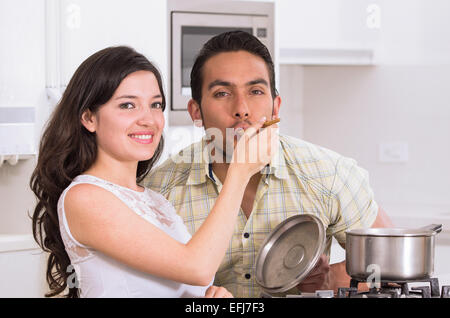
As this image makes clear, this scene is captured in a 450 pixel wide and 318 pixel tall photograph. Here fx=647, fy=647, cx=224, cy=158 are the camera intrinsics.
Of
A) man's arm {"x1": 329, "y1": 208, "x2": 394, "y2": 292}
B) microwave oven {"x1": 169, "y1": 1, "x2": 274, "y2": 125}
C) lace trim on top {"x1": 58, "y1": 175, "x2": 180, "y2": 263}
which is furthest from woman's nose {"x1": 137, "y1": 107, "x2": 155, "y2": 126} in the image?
microwave oven {"x1": 169, "y1": 1, "x2": 274, "y2": 125}

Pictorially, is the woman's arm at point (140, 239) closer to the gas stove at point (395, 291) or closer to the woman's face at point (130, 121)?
the woman's face at point (130, 121)

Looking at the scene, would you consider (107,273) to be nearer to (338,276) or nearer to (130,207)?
(130,207)

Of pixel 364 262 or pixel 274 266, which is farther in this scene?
pixel 274 266

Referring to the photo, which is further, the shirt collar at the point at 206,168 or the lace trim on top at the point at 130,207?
the shirt collar at the point at 206,168

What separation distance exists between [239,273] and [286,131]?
207cm

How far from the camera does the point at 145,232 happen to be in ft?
3.72

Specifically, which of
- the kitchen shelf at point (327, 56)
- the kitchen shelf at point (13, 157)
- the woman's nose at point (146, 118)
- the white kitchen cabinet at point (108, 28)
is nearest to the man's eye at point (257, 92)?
the woman's nose at point (146, 118)

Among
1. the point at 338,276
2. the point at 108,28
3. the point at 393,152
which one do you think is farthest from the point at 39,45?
the point at 393,152

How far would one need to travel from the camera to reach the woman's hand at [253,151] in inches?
48.8

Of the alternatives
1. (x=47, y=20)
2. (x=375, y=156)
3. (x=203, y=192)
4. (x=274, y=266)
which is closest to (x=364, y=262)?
(x=274, y=266)

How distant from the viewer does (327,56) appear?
3242 mm

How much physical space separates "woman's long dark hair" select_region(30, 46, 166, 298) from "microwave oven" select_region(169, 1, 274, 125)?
143 cm

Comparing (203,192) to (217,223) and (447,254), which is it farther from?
(447,254)

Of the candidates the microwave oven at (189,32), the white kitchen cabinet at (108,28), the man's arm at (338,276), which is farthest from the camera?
the microwave oven at (189,32)
